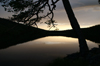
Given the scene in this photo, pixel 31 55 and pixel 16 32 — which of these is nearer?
pixel 16 32

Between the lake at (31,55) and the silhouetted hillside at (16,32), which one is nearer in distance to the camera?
the silhouetted hillside at (16,32)

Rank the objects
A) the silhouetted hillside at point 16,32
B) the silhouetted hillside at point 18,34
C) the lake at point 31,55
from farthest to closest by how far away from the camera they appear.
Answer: the lake at point 31,55, the silhouetted hillside at point 18,34, the silhouetted hillside at point 16,32

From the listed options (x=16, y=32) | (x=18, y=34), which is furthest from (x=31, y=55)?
(x=16, y=32)

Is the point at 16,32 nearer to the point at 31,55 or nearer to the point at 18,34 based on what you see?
the point at 18,34

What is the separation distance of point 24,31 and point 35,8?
2763mm

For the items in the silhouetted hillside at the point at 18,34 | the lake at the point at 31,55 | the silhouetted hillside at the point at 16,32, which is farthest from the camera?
the lake at the point at 31,55

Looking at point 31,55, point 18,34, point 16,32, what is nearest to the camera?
point 16,32

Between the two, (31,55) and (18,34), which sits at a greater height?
(18,34)

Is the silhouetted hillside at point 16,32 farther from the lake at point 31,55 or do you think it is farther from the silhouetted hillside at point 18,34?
the lake at point 31,55

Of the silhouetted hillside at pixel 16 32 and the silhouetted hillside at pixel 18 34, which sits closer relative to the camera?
the silhouetted hillside at pixel 16 32

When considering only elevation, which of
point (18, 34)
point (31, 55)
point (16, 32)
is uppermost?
point (16, 32)

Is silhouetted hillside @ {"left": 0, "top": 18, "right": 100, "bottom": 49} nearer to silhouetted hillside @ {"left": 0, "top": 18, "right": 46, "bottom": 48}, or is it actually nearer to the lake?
silhouetted hillside @ {"left": 0, "top": 18, "right": 46, "bottom": 48}

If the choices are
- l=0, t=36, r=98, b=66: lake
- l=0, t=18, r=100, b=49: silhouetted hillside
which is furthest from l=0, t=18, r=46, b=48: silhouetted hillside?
l=0, t=36, r=98, b=66: lake

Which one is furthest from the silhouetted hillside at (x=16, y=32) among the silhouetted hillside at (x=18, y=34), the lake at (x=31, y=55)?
the lake at (x=31, y=55)
